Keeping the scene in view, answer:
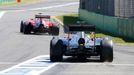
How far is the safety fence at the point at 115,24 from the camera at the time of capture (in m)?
40.3

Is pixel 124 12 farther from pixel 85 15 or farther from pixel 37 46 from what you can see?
pixel 37 46

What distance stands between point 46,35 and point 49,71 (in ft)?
72.0

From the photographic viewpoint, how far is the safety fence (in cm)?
4034

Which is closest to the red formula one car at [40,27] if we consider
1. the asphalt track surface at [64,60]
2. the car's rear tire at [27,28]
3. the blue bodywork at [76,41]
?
the car's rear tire at [27,28]

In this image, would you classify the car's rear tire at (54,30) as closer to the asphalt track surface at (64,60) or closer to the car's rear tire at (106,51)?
the asphalt track surface at (64,60)

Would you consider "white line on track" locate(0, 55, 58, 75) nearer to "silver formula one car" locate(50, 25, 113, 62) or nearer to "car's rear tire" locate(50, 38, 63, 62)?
"car's rear tire" locate(50, 38, 63, 62)

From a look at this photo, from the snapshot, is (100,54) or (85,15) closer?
(100,54)

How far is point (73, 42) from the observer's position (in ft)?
78.2

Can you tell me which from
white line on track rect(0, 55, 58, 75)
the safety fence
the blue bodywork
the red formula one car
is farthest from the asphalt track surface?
the safety fence

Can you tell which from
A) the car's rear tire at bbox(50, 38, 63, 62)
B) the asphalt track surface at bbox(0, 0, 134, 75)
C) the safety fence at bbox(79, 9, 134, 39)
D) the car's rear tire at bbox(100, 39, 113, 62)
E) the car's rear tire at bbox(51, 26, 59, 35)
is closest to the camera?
the asphalt track surface at bbox(0, 0, 134, 75)

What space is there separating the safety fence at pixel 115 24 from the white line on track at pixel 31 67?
15960 mm

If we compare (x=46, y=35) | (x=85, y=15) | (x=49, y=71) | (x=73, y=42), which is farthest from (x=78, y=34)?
(x=85, y=15)

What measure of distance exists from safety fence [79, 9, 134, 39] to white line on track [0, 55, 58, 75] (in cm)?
1596

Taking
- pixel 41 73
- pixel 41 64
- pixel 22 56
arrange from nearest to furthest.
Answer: pixel 41 73
pixel 41 64
pixel 22 56
